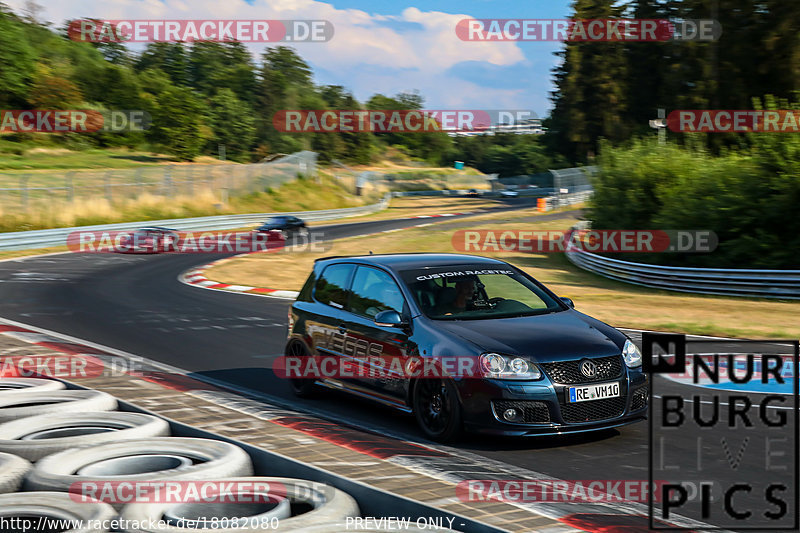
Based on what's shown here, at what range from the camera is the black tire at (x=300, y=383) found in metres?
9.65

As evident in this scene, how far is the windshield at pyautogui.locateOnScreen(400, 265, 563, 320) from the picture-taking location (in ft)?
27.2

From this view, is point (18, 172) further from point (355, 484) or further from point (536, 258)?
point (355, 484)

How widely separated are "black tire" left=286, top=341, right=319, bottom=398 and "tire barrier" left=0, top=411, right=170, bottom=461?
9.68 ft

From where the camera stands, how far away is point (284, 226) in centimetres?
4566

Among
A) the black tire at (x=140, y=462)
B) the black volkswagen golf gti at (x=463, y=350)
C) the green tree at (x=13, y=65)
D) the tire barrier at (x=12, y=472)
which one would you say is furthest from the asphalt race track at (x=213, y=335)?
the green tree at (x=13, y=65)

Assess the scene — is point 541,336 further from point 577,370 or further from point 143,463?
point 143,463

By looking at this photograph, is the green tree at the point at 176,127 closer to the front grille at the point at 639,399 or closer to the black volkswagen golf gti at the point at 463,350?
the black volkswagen golf gti at the point at 463,350

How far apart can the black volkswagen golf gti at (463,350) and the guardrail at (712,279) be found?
1559cm

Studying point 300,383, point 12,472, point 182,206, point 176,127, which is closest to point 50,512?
point 12,472

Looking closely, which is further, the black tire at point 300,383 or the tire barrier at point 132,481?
the black tire at point 300,383

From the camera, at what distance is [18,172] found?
58.9 metres

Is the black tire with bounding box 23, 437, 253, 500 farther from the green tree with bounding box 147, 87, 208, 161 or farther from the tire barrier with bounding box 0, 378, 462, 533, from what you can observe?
the green tree with bounding box 147, 87, 208, 161

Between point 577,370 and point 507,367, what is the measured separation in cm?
59

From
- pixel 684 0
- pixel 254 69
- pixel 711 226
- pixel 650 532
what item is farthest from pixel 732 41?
pixel 254 69
